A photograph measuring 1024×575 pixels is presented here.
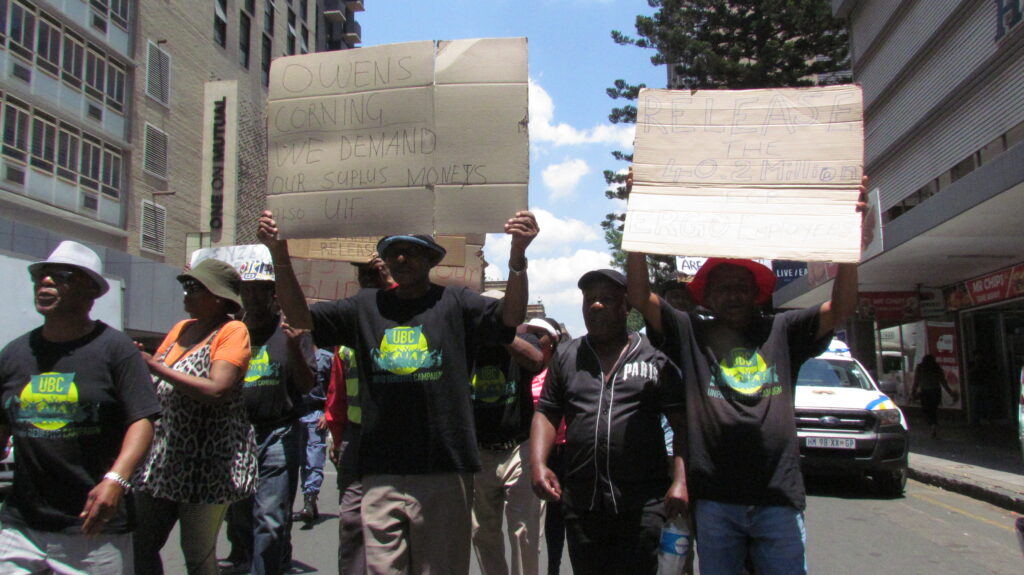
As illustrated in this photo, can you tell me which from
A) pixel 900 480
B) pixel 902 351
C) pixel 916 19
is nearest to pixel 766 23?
pixel 916 19

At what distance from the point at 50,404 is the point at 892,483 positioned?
9935 mm

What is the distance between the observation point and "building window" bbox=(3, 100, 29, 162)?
21.6 m

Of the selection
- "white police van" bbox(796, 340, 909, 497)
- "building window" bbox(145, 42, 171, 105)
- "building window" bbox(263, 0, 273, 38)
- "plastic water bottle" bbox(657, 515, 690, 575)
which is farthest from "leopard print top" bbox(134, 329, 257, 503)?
"building window" bbox(263, 0, 273, 38)

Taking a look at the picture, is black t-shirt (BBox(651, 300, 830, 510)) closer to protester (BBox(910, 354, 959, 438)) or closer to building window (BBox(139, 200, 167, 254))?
protester (BBox(910, 354, 959, 438))

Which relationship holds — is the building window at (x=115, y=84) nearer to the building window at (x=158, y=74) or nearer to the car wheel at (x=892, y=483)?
the building window at (x=158, y=74)

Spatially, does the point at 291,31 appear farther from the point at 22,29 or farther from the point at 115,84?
the point at 22,29

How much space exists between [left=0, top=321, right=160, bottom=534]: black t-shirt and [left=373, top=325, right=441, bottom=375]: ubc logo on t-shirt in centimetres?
91

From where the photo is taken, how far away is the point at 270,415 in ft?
15.7

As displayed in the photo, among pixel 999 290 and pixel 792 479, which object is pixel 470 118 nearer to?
pixel 792 479

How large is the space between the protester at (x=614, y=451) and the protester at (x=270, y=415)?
1679 mm

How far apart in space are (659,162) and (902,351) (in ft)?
72.6

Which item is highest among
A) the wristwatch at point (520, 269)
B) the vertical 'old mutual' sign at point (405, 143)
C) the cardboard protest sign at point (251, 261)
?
the vertical 'old mutual' sign at point (405, 143)

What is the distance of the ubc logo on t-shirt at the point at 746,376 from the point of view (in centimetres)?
332

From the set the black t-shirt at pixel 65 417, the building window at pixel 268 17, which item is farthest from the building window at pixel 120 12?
the black t-shirt at pixel 65 417
